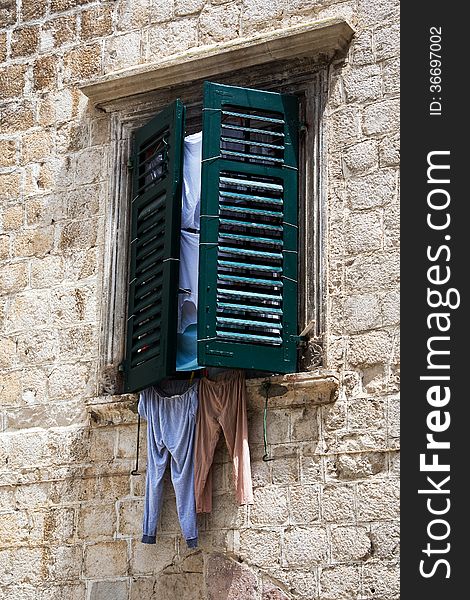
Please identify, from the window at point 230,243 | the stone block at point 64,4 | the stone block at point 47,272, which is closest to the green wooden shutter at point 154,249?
the window at point 230,243

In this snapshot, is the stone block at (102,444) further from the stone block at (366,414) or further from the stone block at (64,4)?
the stone block at (64,4)

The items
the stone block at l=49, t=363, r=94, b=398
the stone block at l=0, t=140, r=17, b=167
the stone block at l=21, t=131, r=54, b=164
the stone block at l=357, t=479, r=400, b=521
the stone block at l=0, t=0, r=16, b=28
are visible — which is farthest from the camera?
the stone block at l=0, t=0, r=16, b=28

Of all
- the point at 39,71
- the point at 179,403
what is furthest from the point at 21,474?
the point at 39,71

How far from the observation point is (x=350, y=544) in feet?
25.5

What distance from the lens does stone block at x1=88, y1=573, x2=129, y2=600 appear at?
27.6 ft

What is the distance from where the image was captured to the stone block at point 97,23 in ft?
Result: 31.7

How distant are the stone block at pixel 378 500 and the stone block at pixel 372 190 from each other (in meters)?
1.59

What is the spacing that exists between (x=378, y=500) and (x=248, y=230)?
1.72 metres

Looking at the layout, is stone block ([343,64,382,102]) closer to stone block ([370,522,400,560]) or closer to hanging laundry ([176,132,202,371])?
hanging laundry ([176,132,202,371])

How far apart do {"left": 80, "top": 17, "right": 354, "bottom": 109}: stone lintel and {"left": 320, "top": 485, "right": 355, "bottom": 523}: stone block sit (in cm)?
257

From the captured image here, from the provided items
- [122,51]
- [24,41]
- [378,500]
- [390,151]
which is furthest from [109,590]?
[24,41]

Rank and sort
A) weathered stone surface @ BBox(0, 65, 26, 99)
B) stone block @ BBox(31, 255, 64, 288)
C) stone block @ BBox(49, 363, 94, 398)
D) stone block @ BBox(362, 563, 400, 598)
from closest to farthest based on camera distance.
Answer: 1. stone block @ BBox(362, 563, 400, 598)
2. stone block @ BBox(49, 363, 94, 398)
3. stone block @ BBox(31, 255, 64, 288)
4. weathered stone surface @ BBox(0, 65, 26, 99)

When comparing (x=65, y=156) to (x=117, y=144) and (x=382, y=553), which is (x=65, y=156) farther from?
(x=382, y=553)

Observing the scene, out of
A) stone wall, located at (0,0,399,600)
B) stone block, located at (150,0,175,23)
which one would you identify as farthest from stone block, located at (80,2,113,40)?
stone block, located at (150,0,175,23)
